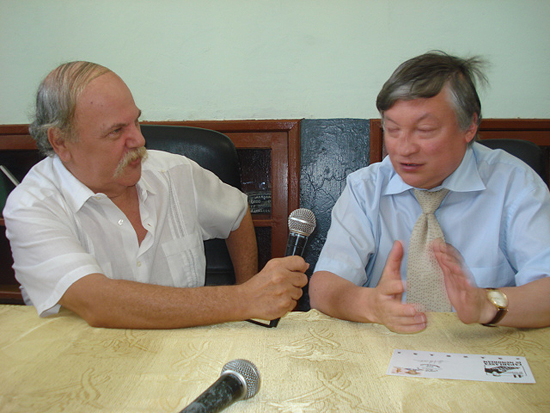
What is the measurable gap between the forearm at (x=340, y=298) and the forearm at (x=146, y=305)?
214mm

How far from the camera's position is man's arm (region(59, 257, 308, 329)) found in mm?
1061

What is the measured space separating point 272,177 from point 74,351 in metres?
1.44

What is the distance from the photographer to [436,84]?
1.24 metres

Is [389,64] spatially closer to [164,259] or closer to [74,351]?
[164,259]

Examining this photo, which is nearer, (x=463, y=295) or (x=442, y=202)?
(x=463, y=295)

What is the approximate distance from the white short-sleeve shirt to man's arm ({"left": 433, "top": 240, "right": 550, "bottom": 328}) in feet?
2.74

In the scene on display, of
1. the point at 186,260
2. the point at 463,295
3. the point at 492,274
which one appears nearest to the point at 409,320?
the point at 463,295

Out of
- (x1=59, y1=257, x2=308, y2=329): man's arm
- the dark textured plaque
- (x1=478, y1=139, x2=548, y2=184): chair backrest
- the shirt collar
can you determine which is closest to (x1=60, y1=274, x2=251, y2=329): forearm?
(x1=59, y1=257, x2=308, y2=329): man's arm

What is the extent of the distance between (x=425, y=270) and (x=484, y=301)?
28 cm

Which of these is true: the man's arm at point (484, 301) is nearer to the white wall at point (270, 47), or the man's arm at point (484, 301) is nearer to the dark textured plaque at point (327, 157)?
the dark textured plaque at point (327, 157)

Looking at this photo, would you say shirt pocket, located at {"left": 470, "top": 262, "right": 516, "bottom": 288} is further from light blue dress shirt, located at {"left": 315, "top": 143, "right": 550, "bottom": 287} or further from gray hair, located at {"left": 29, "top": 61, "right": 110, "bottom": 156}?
gray hair, located at {"left": 29, "top": 61, "right": 110, "bottom": 156}

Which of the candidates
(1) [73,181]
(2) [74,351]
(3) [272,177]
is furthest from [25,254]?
(3) [272,177]

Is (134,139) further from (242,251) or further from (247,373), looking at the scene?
(247,373)

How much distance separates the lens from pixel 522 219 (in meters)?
1.28
